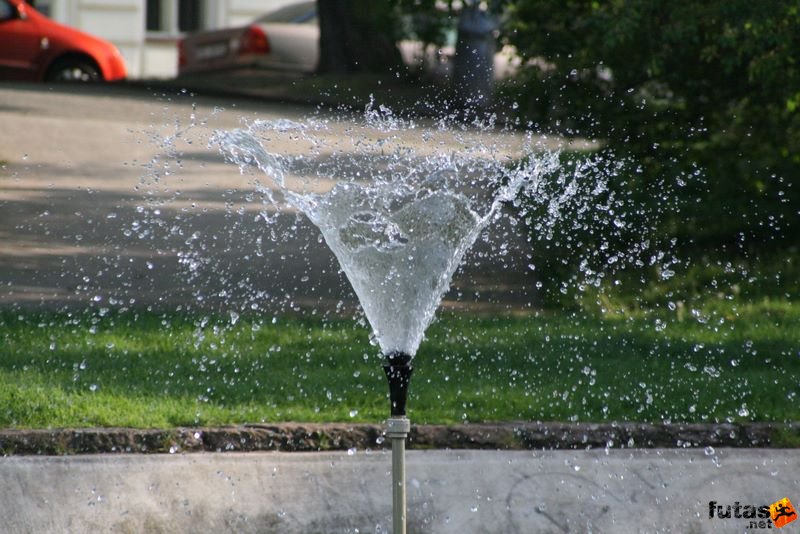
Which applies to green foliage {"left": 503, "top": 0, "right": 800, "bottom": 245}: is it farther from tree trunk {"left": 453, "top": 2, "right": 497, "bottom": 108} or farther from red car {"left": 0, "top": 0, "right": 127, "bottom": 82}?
red car {"left": 0, "top": 0, "right": 127, "bottom": 82}

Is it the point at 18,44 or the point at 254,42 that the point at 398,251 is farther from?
the point at 254,42

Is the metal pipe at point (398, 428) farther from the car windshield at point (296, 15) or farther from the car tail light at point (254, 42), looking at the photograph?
the car windshield at point (296, 15)

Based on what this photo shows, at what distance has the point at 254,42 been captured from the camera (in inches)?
763

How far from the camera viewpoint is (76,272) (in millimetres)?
A: 7719

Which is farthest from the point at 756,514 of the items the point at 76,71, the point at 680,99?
the point at 76,71

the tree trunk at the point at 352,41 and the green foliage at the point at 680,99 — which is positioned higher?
the tree trunk at the point at 352,41

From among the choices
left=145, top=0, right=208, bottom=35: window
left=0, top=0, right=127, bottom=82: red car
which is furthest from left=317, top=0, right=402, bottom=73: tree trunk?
left=145, top=0, right=208, bottom=35: window

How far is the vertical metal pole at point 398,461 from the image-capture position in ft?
11.7

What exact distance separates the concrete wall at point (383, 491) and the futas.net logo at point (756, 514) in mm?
21

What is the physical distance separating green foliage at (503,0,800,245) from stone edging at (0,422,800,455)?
11.6ft

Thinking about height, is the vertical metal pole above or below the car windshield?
below

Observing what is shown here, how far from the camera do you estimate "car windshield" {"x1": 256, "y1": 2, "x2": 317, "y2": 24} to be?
802 inches

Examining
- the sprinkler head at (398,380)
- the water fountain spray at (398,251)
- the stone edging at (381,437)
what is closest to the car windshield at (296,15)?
the water fountain spray at (398,251)

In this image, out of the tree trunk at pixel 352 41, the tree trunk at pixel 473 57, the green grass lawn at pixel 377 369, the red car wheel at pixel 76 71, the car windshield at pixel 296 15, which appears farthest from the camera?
the car windshield at pixel 296 15
